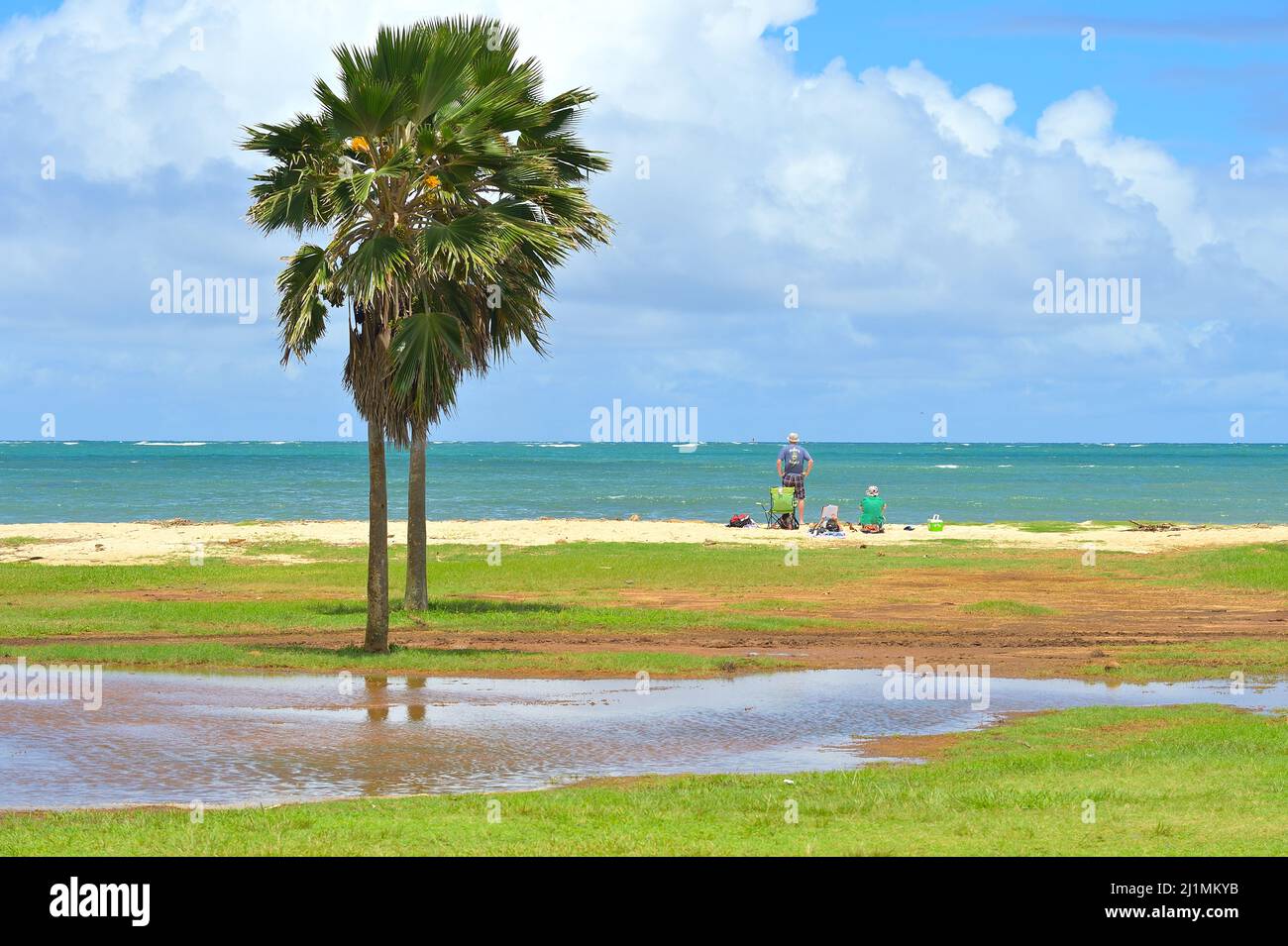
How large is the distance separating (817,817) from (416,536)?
587 inches

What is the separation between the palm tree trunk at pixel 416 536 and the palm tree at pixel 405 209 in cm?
351

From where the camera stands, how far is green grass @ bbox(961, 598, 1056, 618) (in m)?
25.9

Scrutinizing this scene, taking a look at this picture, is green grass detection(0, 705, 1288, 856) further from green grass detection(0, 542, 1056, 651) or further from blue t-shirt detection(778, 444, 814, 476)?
blue t-shirt detection(778, 444, 814, 476)

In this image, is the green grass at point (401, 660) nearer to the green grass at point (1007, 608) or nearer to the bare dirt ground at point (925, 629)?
the bare dirt ground at point (925, 629)

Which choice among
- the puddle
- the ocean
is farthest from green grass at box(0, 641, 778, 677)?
the ocean

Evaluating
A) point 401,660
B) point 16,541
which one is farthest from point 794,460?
point 401,660

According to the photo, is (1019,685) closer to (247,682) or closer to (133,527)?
(247,682)

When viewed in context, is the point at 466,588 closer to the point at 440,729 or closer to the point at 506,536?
the point at 440,729

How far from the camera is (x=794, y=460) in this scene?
4341cm

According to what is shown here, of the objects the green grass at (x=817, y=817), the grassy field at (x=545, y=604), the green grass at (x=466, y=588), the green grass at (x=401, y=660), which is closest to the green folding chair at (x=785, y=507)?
the grassy field at (x=545, y=604)

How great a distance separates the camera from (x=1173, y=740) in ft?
44.3

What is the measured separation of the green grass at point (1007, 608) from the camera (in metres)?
25.9
